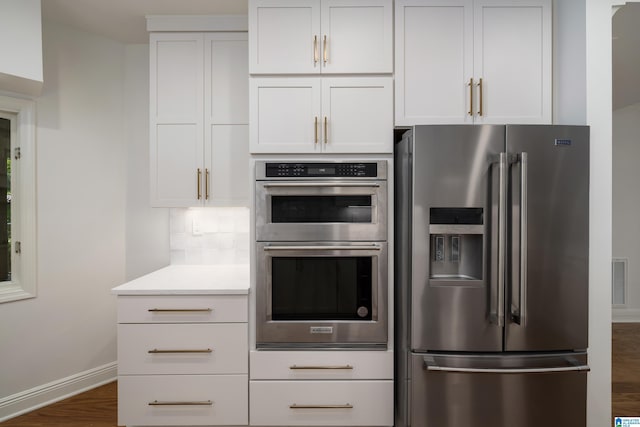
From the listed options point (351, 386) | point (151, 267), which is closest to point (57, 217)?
point (151, 267)

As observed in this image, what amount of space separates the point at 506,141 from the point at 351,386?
151cm

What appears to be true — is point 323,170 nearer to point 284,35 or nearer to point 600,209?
point 284,35

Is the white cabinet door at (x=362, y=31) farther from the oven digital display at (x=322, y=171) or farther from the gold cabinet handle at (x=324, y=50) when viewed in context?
the oven digital display at (x=322, y=171)

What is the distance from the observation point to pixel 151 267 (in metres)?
2.74

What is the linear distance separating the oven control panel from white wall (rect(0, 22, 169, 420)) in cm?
127

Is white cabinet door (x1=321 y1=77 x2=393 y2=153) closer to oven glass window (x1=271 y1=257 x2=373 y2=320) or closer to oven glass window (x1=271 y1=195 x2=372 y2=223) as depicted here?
oven glass window (x1=271 y1=195 x2=372 y2=223)

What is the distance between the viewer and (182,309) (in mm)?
1903

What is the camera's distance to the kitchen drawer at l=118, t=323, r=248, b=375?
1894 mm

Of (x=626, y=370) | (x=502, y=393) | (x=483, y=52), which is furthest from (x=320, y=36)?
(x=626, y=370)

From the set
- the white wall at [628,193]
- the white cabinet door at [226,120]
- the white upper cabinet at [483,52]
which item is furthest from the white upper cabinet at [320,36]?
the white wall at [628,193]

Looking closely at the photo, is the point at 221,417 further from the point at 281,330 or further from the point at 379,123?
the point at 379,123

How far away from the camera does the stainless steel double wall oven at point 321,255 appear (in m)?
1.90

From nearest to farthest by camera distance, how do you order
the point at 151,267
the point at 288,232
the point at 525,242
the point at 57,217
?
1. the point at 525,242
2. the point at 288,232
3. the point at 57,217
4. the point at 151,267

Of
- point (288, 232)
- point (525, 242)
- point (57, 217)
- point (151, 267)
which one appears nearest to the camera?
point (525, 242)
